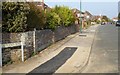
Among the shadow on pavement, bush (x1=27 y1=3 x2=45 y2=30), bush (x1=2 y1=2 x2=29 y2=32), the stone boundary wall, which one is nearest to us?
the shadow on pavement

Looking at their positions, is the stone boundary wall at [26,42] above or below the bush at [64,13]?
below

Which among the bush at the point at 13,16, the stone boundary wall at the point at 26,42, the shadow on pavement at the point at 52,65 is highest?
the bush at the point at 13,16

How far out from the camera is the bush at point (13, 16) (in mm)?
14109

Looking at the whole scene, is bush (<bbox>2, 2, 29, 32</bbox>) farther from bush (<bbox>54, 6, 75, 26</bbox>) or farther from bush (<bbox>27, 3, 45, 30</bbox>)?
bush (<bbox>54, 6, 75, 26</bbox>)

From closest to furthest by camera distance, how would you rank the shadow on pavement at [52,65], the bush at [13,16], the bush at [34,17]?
the shadow on pavement at [52,65]
the bush at [13,16]
the bush at [34,17]

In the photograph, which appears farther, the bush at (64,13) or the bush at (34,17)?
the bush at (64,13)

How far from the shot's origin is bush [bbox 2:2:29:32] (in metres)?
14.1

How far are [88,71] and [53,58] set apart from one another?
11.3 ft

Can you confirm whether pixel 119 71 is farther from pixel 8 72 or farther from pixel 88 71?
pixel 8 72

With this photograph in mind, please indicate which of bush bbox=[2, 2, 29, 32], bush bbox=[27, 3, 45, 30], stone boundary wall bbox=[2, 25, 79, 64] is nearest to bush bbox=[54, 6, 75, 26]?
stone boundary wall bbox=[2, 25, 79, 64]

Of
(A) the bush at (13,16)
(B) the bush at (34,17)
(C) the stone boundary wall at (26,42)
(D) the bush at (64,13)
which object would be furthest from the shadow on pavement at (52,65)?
(D) the bush at (64,13)

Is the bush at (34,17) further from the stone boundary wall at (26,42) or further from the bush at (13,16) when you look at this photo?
the bush at (13,16)

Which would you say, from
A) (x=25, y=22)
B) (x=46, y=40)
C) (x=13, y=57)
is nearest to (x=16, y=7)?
(x=25, y=22)

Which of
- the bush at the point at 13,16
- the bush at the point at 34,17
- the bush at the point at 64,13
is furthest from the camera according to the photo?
the bush at the point at 64,13
